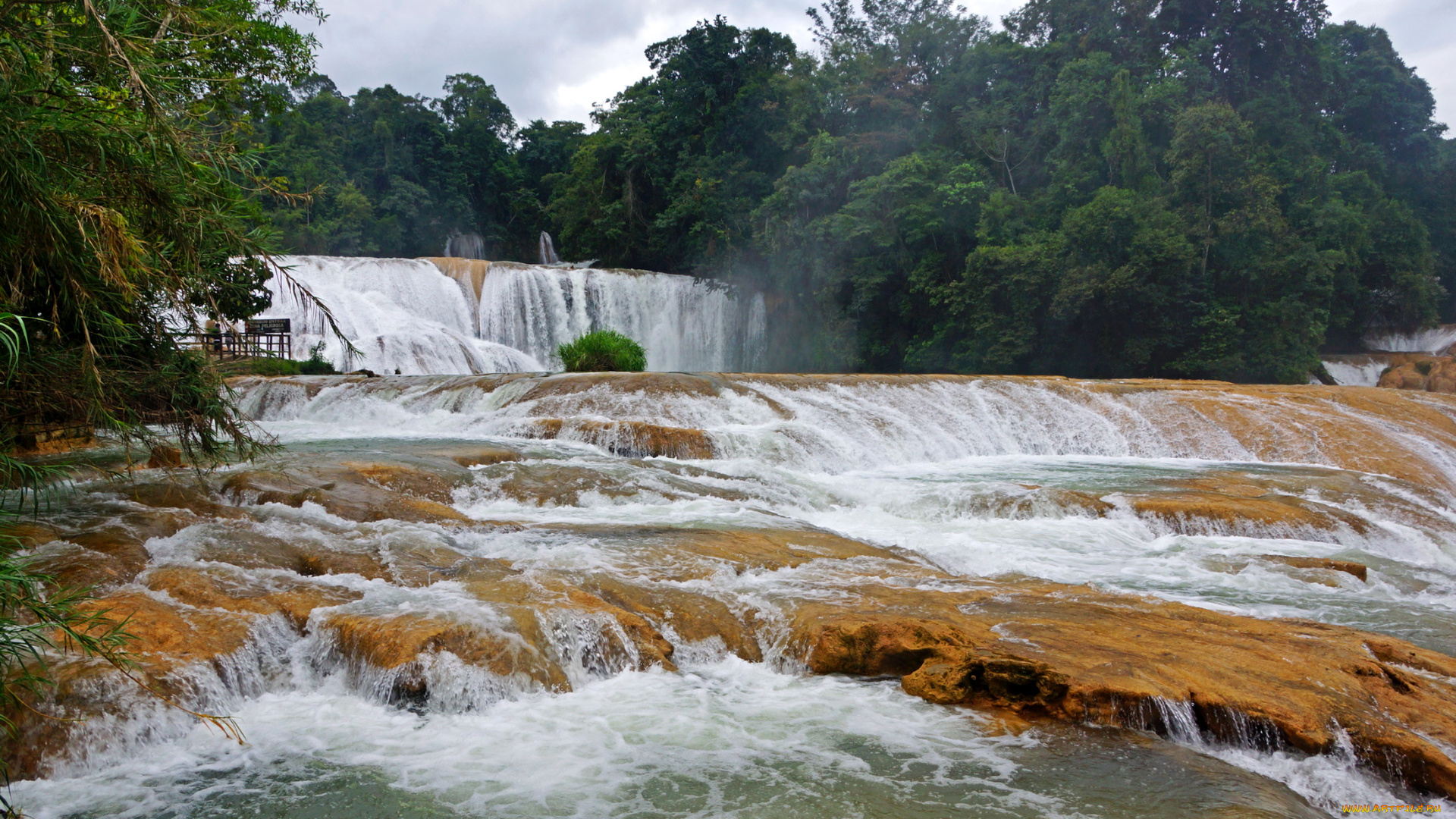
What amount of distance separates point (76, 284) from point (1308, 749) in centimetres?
510

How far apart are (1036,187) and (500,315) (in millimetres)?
15904

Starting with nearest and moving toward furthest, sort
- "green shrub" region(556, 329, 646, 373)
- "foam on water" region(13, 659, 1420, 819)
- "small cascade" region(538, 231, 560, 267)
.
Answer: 1. "foam on water" region(13, 659, 1420, 819)
2. "green shrub" region(556, 329, 646, 373)
3. "small cascade" region(538, 231, 560, 267)

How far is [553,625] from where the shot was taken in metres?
4.23

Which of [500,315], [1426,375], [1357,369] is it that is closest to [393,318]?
[500,315]

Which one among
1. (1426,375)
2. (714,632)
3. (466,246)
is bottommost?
(714,632)

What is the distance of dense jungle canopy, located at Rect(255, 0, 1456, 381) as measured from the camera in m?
21.5

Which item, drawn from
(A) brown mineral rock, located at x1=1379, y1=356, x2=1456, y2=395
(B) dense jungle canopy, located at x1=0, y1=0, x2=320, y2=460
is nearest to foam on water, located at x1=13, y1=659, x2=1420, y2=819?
(B) dense jungle canopy, located at x1=0, y1=0, x2=320, y2=460

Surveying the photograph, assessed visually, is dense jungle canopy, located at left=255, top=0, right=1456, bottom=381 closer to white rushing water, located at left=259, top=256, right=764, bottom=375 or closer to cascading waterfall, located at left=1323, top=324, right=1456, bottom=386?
Result: cascading waterfall, located at left=1323, top=324, right=1456, bottom=386

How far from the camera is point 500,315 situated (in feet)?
74.0

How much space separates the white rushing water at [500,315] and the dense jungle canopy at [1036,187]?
255cm

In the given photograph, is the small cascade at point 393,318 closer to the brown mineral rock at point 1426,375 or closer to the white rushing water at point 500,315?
the white rushing water at point 500,315

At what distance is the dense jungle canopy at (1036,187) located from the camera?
21.5 m

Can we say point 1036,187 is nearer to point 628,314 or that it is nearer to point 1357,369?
point 1357,369

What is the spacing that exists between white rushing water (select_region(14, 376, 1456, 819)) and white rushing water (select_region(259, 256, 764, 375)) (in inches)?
275
